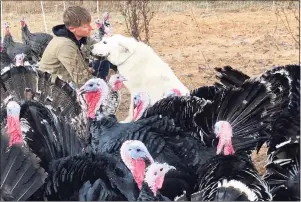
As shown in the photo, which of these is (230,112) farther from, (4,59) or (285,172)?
(4,59)

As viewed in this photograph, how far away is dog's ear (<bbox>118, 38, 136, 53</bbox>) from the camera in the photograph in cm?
396

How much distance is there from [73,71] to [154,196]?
1470mm

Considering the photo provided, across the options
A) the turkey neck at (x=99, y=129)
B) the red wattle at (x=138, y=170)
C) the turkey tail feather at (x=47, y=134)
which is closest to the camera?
the red wattle at (x=138, y=170)

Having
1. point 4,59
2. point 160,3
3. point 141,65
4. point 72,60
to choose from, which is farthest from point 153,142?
point 160,3

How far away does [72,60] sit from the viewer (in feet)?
11.8

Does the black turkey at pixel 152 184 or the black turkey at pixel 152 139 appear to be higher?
the black turkey at pixel 152 184

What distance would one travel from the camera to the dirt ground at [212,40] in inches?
282

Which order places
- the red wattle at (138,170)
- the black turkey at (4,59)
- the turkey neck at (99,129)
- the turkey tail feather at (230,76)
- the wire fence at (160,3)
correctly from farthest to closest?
1. the wire fence at (160,3)
2. the black turkey at (4,59)
3. the turkey tail feather at (230,76)
4. the turkey neck at (99,129)
5. the red wattle at (138,170)

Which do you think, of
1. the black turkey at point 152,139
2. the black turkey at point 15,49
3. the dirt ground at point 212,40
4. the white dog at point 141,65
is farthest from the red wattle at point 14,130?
the black turkey at point 15,49

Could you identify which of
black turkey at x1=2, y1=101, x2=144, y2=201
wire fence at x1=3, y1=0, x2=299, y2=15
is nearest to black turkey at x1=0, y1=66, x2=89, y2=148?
black turkey at x1=2, y1=101, x2=144, y2=201

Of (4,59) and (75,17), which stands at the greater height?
(75,17)

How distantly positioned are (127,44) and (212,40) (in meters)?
5.23

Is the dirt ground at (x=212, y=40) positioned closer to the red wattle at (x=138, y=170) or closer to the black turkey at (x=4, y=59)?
the black turkey at (x=4, y=59)

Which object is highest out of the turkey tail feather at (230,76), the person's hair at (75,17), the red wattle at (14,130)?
the person's hair at (75,17)
